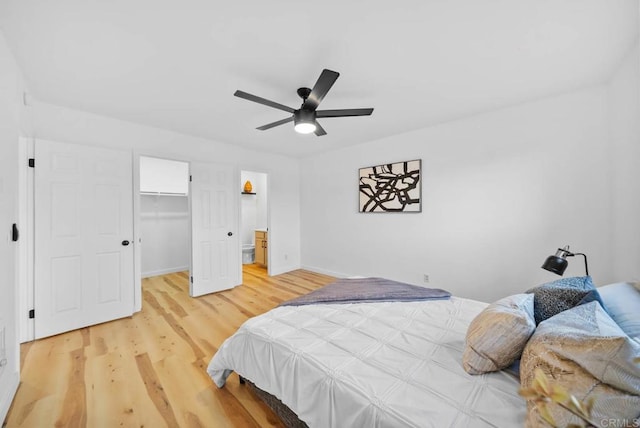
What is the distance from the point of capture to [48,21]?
1.60 m

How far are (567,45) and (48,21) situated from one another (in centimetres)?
351

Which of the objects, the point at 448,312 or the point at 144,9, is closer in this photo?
the point at 144,9

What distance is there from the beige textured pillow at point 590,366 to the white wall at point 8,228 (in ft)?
9.25

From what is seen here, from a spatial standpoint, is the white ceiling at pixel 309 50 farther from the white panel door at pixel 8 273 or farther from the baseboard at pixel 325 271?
the baseboard at pixel 325 271

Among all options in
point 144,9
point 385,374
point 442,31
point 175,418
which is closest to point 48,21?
point 144,9

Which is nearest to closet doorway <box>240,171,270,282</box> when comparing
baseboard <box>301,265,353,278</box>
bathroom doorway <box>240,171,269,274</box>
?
bathroom doorway <box>240,171,269,274</box>

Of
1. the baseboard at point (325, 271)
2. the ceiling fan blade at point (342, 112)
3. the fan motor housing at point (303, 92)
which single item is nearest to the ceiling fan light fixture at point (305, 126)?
the ceiling fan blade at point (342, 112)

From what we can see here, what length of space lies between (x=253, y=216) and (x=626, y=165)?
20.1ft

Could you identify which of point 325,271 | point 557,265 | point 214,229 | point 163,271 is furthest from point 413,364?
point 163,271

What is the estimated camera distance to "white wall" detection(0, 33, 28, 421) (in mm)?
1595

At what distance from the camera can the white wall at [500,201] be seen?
98.6 inches

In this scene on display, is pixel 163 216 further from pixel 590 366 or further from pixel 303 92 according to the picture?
pixel 590 366

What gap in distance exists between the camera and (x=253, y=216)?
6.52m

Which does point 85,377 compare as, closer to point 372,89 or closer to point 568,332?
point 568,332
